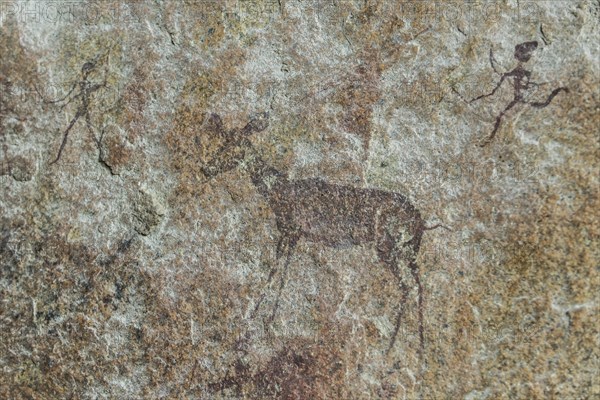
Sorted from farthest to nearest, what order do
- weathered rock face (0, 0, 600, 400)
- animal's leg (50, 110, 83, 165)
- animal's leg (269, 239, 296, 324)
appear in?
animal's leg (50, 110, 83, 165) → animal's leg (269, 239, 296, 324) → weathered rock face (0, 0, 600, 400)

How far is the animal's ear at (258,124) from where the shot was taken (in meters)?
3.03

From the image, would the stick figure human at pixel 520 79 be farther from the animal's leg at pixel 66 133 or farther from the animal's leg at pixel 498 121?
the animal's leg at pixel 66 133

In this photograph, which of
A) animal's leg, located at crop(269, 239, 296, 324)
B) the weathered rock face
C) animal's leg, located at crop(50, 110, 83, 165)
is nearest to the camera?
the weathered rock face

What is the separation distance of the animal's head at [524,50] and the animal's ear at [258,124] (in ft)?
3.49

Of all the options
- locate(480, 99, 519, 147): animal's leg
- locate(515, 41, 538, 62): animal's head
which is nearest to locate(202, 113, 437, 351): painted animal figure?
locate(480, 99, 519, 147): animal's leg

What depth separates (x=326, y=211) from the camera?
2.95 m

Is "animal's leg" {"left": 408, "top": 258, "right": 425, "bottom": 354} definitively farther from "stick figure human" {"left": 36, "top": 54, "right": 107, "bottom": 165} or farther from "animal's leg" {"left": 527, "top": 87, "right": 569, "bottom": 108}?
"stick figure human" {"left": 36, "top": 54, "right": 107, "bottom": 165}

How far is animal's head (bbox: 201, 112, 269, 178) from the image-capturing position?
3.03m

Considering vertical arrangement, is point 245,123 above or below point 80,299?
above

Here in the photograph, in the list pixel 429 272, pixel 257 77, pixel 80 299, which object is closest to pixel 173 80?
pixel 257 77

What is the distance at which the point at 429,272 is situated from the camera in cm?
290

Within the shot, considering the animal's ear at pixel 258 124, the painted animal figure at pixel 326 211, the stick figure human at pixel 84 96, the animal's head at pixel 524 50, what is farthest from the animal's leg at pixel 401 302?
the stick figure human at pixel 84 96

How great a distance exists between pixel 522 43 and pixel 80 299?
2147 millimetres

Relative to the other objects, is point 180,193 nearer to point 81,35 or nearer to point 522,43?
point 81,35
